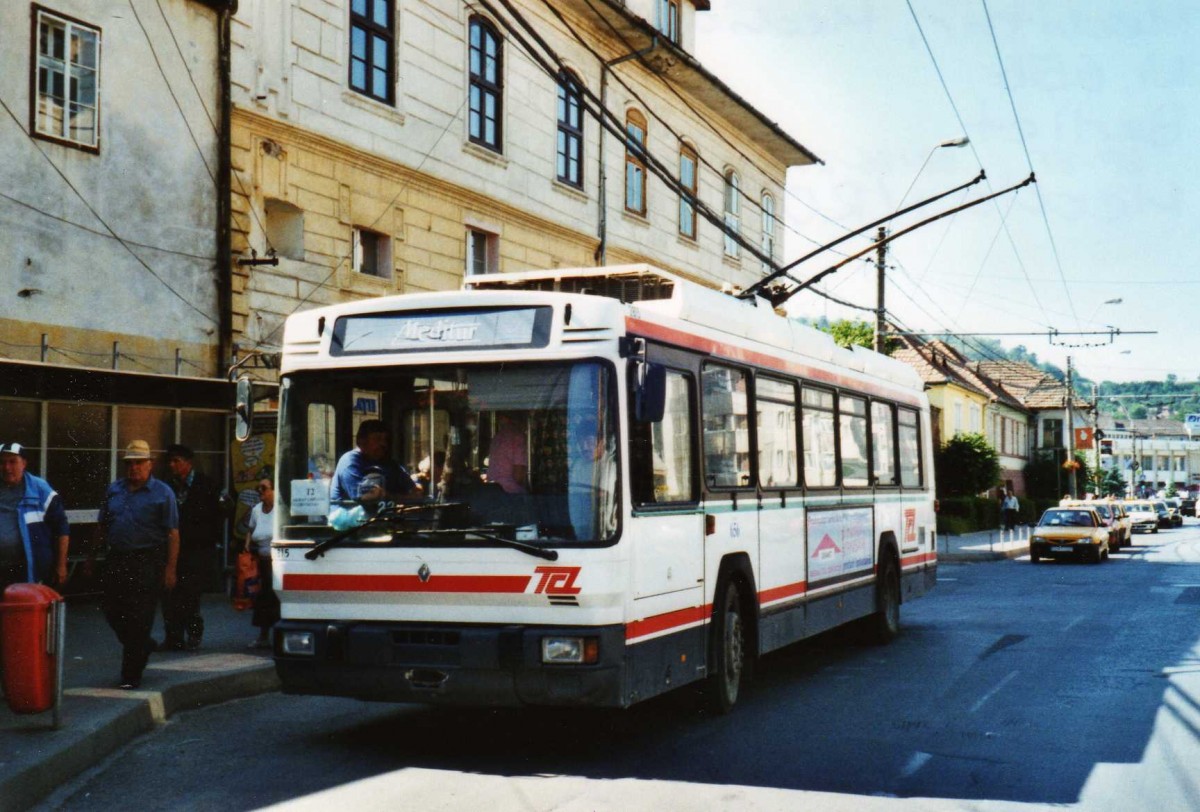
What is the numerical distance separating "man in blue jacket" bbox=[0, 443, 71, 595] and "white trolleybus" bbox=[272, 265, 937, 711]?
6.42ft

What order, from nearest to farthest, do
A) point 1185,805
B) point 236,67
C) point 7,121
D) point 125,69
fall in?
point 1185,805 < point 7,121 < point 125,69 < point 236,67

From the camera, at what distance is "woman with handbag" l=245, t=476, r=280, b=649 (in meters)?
12.0

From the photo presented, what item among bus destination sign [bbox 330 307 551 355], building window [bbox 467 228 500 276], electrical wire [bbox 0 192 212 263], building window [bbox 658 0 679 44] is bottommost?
bus destination sign [bbox 330 307 551 355]

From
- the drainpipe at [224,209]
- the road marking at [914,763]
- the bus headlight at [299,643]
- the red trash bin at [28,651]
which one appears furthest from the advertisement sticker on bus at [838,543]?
the drainpipe at [224,209]

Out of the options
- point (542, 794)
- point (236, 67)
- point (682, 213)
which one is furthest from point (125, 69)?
point (682, 213)

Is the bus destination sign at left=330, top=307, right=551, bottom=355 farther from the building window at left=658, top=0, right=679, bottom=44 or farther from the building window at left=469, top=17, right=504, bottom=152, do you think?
the building window at left=658, top=0, right=679, bottom=44

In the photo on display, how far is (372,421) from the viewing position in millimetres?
8234

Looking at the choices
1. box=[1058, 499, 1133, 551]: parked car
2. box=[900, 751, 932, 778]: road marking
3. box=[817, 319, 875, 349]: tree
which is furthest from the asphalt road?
box=[817, 319, 875, 349]: tree

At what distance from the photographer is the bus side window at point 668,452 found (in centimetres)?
792

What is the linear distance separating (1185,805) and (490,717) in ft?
15.2

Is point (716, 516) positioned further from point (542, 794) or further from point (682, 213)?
point (682, 213)

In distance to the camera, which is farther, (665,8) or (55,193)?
(665,8)

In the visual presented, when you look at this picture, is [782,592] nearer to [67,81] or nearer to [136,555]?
[136,555]

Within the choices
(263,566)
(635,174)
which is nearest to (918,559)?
(263,566)
